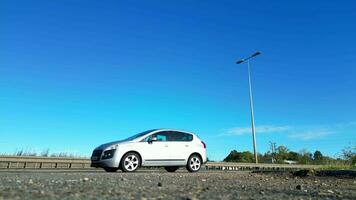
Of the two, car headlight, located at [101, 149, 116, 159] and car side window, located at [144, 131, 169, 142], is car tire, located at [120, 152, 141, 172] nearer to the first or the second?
car headlight, located at [101, 149, 116, 159]

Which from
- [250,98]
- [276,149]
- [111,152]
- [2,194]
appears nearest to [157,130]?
[111,152]

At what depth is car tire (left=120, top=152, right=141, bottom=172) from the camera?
12.5 m

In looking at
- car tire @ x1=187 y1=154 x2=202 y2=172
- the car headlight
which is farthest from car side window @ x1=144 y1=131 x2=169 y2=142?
the car headlight

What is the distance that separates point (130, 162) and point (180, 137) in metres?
Result: 2.24

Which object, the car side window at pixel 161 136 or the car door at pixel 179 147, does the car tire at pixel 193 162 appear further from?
the car side window at pixel 161 136

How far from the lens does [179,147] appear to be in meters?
13.8

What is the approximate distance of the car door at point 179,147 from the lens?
1362cm

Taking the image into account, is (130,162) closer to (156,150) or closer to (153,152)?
(153,152)

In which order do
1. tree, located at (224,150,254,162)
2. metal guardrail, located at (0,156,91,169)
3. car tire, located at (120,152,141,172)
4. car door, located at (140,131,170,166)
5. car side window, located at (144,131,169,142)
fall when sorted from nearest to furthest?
car tire, located at (120,152,141,172) < car door, located at (140,131,170,166) < car side window, located at (144,131,169,142) < metal guardrail, located at (0,156,91,169) < tree, located at (224,150,254,162)

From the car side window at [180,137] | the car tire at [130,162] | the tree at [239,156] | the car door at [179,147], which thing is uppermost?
the tree at [239,156]

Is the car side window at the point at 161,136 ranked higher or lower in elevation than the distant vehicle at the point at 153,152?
higher

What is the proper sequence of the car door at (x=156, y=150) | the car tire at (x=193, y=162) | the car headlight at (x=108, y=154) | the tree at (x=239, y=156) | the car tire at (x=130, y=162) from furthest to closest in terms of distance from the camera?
1. the tree at (x=239, y=156)
2. the car tire at (x=193, y=162)
3. the car door at (x=156, y=150)
4. the car tire at (x=130, y=162)
5. the car headlight at (x=108, y=154)

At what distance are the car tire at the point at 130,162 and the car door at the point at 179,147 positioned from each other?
1.35 m

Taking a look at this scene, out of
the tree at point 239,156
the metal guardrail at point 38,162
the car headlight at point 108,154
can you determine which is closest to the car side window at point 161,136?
the car headlight at point 108,154
